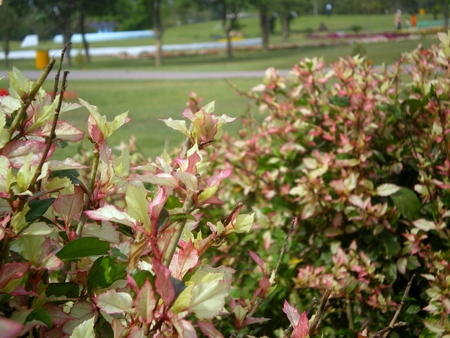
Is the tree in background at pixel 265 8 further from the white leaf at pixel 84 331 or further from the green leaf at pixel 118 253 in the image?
the white leaf at pixel 84 331

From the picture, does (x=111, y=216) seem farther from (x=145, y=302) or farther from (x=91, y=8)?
(x=91, y=8)

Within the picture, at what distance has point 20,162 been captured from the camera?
734 millimetres

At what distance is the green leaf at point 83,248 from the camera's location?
689 millimetres

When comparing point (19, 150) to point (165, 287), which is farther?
point (19, 150)

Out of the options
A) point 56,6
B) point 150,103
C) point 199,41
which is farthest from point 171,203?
point 199,41

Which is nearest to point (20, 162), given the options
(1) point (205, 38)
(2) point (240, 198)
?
(2) point (240, 198)

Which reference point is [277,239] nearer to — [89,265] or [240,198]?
[240,198]

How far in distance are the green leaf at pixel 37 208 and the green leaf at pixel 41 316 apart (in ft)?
0.35

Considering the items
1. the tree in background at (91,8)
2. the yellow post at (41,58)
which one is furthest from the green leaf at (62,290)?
the tree in background at (91,8)

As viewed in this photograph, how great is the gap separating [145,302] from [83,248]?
0.57 ft

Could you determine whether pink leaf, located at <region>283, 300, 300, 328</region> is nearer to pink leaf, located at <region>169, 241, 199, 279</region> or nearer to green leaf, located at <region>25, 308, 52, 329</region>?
pink leaf, located at <region>169, 241, 199, 279</region>

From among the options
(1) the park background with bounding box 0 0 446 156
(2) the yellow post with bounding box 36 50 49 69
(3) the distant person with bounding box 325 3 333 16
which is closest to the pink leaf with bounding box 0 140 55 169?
(1) the park background with bounding box 0 0 446 156

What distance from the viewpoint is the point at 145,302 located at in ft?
1.81

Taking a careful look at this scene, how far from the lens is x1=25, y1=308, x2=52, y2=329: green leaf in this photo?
643 millimetres
